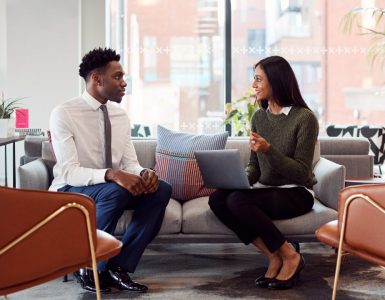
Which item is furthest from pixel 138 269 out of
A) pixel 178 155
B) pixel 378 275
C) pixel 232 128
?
pixel 232 128

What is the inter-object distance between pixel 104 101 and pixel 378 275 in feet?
5.54

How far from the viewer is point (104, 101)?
11.9ft

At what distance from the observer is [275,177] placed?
3559 mm

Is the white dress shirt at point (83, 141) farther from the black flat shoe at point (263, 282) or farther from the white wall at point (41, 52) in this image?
the white wall at point (41, 52)

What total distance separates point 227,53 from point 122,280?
12.8 feet

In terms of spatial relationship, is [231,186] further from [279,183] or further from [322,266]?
[322,266]

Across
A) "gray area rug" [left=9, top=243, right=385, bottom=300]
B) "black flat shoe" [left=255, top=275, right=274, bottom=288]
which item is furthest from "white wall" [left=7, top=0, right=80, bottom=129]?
"black flat shoe" [left=255, top=275, right=274, bottom=288]

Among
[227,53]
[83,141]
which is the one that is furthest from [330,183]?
[227,53]

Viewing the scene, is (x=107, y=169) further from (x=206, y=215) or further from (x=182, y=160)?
(x=182, y=160)

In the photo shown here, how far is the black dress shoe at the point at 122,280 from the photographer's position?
3299 mm

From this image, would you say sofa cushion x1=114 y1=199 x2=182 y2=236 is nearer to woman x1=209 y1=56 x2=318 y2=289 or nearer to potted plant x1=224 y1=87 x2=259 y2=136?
woman x1=209 y1=56 x2=318 y2=289

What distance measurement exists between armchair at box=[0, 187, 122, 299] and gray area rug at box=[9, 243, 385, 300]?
35.8 inches

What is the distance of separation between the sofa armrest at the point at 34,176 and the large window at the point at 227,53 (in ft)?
10.0

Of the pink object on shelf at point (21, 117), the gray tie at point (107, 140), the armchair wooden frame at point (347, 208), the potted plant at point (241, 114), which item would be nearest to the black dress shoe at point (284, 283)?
the armchair wooden frame at point (347, 208)
